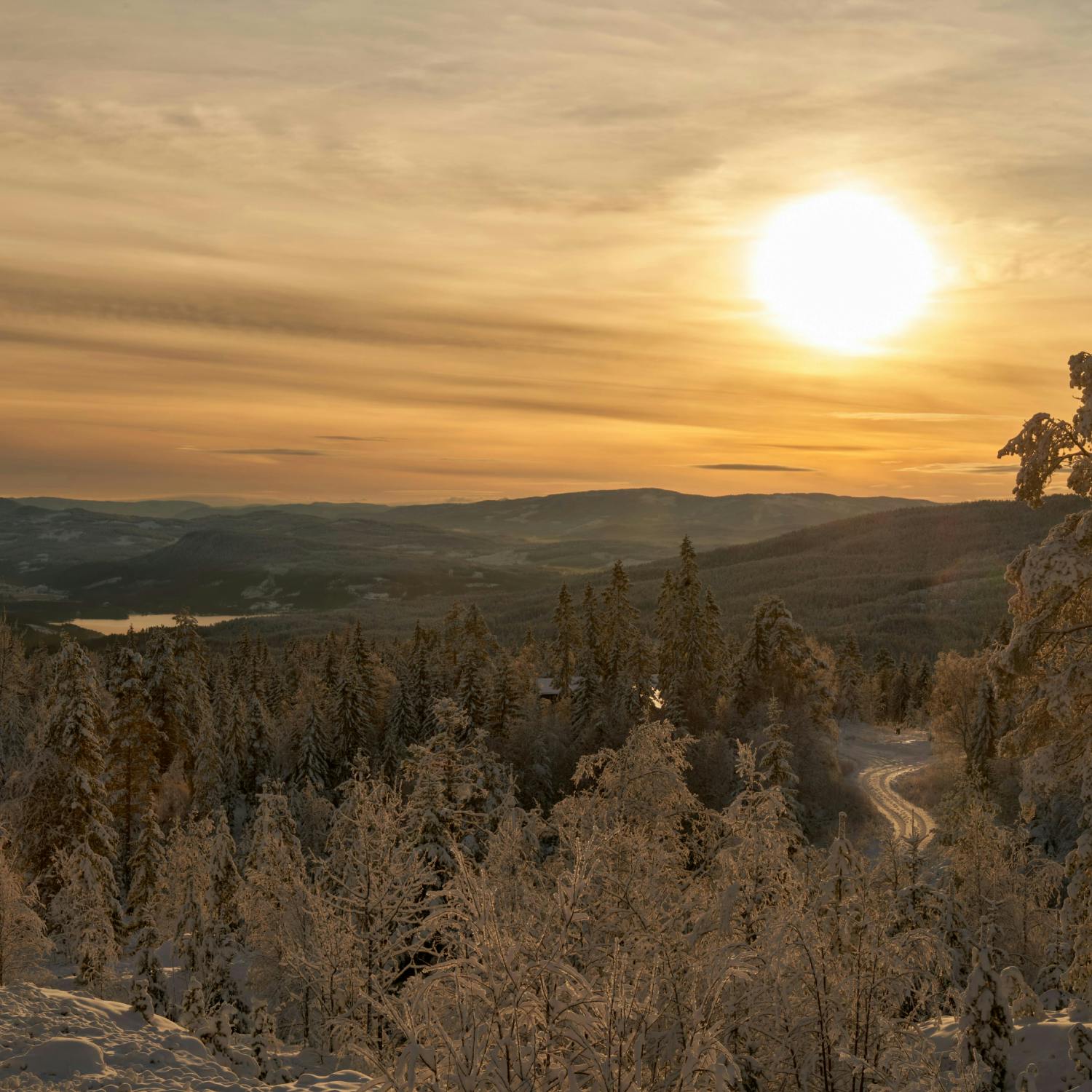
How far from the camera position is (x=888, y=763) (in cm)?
6850

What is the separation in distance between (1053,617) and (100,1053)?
1541cm

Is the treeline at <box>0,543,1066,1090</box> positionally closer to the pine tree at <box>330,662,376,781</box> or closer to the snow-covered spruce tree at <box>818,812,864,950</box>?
the snow-covered spruce tree at <box>818,812,864,950</box>

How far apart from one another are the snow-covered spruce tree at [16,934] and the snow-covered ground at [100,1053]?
12.1 m

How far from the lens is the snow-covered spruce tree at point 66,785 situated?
32.4 meters

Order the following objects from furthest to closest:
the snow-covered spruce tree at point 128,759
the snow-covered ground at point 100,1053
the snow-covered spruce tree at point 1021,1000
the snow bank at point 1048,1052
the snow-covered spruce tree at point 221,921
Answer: the snow-covered spruce tree at point 128,759, the snow-covered spruce tree at point 221,921, the snow-covered spruce tree at point 1021,1000, the snow-covered ground at point 100,1053, the snow bank at point 1048,1052

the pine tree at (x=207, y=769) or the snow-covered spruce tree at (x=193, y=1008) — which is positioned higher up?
the snow-covered spruce tree at (x=193, y=1008)

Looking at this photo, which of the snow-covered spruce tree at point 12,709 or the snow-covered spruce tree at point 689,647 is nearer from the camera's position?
the snow-covered spruce tree at point 689,647

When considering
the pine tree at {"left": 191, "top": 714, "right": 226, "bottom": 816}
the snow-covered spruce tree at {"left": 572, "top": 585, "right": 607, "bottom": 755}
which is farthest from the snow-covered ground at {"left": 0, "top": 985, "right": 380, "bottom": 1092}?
the pine tree at {"left": 191, "top": 714, "right": 226, "bottom": 816}

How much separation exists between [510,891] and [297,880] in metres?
7.60

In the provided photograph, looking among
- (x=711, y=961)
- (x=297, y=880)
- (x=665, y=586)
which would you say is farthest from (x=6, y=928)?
(x=665, y=586)

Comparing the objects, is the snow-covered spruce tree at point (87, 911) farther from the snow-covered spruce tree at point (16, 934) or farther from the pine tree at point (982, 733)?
the pine tree at point (982, 733)

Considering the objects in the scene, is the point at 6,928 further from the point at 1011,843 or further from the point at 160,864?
the point at 1011,843

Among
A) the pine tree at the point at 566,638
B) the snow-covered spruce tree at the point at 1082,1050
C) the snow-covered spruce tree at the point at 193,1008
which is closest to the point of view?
the snow-covered spruce tree at the point at 1082,1050

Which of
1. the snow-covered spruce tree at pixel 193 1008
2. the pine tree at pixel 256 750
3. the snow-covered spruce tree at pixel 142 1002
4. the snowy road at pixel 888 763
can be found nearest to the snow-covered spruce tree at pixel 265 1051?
the snow-covered spruce tree at pixel 142 1002
